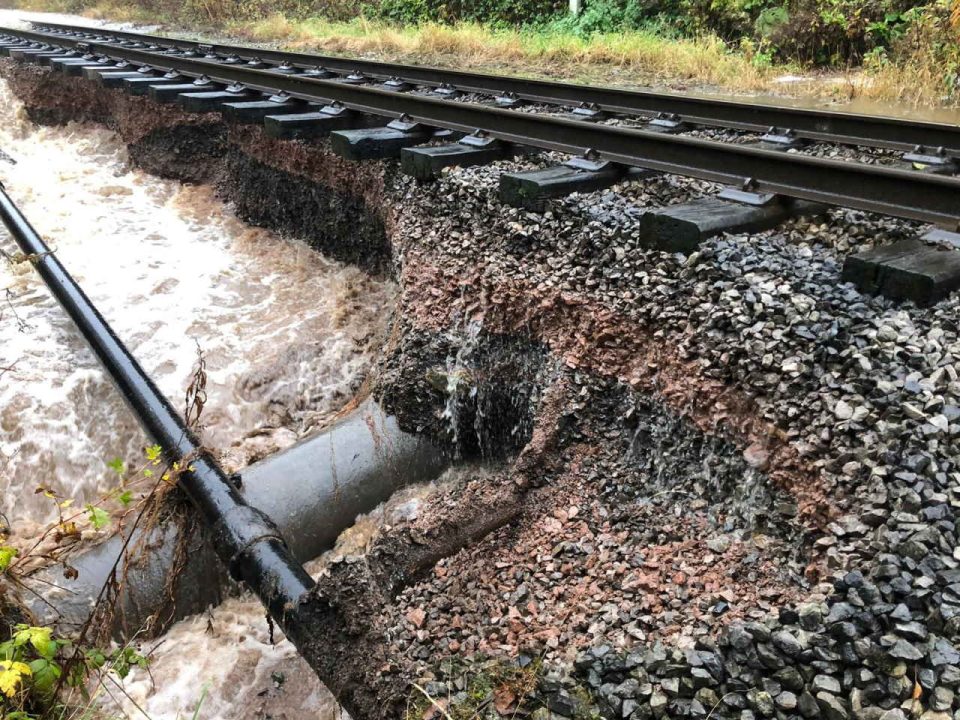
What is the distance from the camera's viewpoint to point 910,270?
2.58 metres

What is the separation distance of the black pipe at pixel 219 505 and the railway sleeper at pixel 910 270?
2.42 metres

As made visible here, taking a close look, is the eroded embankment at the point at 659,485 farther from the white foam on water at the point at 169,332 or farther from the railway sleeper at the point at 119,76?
the railway sleeper at the point at 119,76

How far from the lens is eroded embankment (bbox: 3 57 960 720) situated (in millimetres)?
2033

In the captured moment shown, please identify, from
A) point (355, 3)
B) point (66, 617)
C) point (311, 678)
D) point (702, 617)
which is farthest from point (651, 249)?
point (355, 3)

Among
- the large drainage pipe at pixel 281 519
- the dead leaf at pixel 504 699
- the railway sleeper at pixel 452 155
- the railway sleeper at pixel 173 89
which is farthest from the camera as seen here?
the railway sleeper at pixel 173 89

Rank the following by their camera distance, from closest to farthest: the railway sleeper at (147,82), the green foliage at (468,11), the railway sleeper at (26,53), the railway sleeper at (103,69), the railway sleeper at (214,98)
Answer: the railway sleeper at (214,98)
the railway sleeper at (147,82)
the railway sleeper at (103,69)
the railway sleeper at (26,53)
the green foliage at (468,11)

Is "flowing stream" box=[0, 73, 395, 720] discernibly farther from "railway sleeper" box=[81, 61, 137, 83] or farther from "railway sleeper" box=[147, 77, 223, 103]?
"railway sleeper" box=[81, 61, 137, 83]

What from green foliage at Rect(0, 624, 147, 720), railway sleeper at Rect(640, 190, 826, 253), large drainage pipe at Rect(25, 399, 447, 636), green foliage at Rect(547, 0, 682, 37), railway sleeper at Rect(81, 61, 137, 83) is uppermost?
green foliage at Rect(547, 0, 682, 37)

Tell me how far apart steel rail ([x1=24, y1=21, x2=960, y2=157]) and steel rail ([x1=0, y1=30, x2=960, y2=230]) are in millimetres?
1305

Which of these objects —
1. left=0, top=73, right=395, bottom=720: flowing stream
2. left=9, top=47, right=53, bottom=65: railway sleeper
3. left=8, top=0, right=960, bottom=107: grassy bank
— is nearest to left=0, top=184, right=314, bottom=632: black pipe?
left=0, top=73, right=395, bottom=720: flowing stream

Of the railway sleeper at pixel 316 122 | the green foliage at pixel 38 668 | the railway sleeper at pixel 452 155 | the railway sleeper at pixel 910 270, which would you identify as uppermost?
the railway sleeper at pixel 316 122

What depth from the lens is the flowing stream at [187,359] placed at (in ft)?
11.2

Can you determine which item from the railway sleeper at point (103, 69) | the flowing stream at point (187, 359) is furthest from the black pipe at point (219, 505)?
the railway sleeper at point (103, 69)

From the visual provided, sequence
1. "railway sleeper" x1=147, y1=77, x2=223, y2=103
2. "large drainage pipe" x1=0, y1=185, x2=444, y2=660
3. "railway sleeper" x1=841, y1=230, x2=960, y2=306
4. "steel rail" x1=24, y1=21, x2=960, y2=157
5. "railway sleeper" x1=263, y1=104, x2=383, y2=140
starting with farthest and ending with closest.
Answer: "railway sleeper" x1=147, y1=77, x2=223, y2=103, "railway sleeper" x1=263, y1=104, x2=383, y2=140, "steel rail" x1=24, y1=21, x2=960, y2=157, "large drainage pipe" x1=0, y1=185, x2=444, y2=660, "railway sleeper" x1=841, y1=230, x2=960, y2=306
